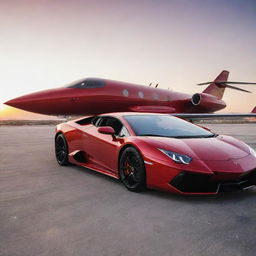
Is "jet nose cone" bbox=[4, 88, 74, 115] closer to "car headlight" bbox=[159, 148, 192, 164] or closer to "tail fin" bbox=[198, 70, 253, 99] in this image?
"car headlight" bbox=[159, 148, 192, 164]

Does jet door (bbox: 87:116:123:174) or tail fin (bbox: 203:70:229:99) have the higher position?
jet door (bbox: 87:116:123:174)

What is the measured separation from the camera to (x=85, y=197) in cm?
380

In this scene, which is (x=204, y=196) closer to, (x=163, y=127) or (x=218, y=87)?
(x=163, y=127)

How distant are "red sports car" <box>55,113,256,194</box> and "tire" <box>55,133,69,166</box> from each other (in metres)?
0.51

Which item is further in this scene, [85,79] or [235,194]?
[85,79]

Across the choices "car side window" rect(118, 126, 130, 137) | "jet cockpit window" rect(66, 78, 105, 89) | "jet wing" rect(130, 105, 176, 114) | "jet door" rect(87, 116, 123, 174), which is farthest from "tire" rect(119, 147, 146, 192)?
"jet wing" rect(130, 105, 176, 114)

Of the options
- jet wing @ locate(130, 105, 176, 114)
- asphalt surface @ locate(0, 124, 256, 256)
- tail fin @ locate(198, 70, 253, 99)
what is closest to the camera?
asphalt surface @ locate(0, 124, 256, 256)

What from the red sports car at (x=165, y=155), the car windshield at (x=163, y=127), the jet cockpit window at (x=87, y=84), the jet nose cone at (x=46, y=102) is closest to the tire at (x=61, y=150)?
the red sports car at (x=165, y=155)

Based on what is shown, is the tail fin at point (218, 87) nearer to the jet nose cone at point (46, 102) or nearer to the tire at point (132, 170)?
the jet nose cone at point (46, 102)

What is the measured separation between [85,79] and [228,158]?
34.7ft

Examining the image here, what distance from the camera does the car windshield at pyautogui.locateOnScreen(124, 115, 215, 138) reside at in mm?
4531

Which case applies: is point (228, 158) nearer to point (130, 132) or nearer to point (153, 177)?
point (153, 177)

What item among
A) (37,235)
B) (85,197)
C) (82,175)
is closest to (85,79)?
(82,175)

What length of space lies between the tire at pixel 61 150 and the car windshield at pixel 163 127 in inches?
67.6
